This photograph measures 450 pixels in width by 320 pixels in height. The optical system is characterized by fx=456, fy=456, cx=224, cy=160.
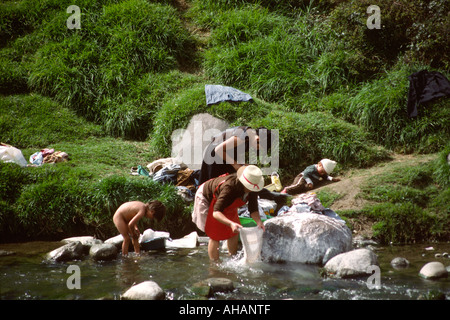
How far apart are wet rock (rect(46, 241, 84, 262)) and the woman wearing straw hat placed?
1559 mm

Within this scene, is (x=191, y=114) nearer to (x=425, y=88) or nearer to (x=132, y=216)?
(x=132, y=216)

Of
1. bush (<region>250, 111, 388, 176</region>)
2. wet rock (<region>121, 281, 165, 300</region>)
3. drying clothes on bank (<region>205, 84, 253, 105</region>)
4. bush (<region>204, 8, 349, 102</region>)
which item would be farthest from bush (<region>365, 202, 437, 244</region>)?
bush (<region>204, 8, 349, 102</region>)

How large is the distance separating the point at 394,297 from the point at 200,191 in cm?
259

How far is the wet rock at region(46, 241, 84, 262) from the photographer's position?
5781 mm

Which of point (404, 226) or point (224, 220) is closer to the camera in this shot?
point (224, 220)

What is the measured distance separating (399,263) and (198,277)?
2.39 m

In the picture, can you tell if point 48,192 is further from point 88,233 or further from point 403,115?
point 403,115

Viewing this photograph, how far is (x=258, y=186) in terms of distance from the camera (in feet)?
16.9

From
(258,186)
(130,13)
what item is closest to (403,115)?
(258,186)

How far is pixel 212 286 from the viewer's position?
4691 mm

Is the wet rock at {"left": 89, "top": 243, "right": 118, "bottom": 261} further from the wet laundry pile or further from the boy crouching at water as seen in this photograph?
the wet laundry pile

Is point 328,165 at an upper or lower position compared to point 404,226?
upper

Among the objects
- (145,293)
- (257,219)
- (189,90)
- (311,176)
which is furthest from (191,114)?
(145,293)

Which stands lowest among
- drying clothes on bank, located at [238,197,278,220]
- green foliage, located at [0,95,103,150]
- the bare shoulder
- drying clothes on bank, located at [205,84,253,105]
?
drying clothes on bank, located at [238,197,278,220]
